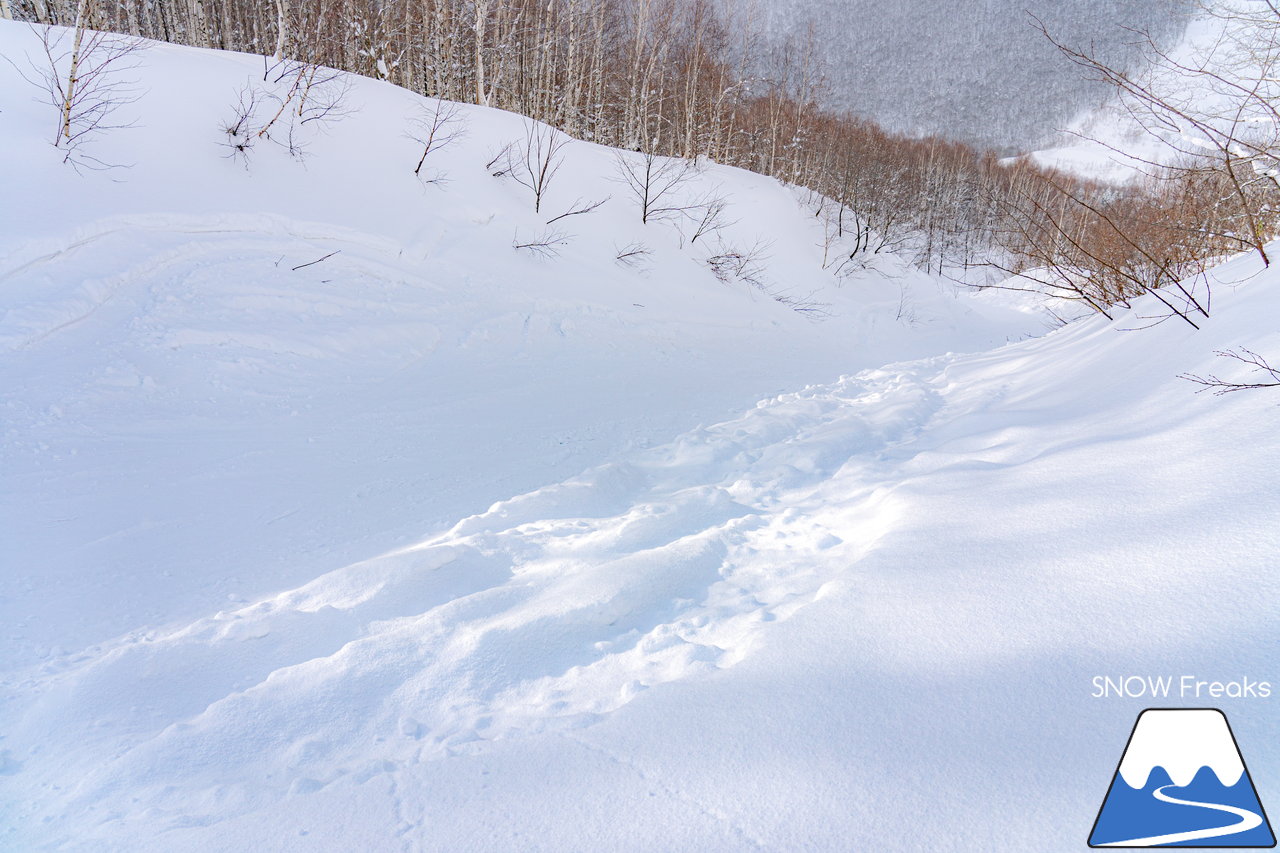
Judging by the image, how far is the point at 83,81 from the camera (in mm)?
6840

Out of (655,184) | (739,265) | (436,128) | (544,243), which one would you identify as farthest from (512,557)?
(655,184)

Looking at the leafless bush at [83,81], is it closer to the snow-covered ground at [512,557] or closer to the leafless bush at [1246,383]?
the snow-covered ground at [512,557]

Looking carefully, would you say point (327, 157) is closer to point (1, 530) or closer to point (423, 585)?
point (1, 530)

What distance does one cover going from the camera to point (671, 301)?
36.7 feet

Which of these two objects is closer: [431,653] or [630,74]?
[431,653]

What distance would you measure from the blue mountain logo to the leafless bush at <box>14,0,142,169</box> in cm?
867

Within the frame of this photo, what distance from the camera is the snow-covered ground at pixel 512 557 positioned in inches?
61.9

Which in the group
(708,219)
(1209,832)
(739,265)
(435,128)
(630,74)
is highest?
(630,74)

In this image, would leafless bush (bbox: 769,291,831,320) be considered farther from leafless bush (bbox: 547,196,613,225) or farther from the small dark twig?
the small dark twig

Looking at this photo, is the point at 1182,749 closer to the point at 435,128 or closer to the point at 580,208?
the point at 435,128

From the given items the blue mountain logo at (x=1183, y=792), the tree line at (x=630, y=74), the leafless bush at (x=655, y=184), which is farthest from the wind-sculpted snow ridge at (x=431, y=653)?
the leafless bush at (x=655, y=184)

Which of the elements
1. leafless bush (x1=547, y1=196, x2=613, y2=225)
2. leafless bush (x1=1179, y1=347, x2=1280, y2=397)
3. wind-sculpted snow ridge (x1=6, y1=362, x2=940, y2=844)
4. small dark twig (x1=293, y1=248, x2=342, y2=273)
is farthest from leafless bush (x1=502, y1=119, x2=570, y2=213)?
leafless bush (x1=1179, y1=347, x2=1280, y2=397)

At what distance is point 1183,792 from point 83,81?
1011 cm

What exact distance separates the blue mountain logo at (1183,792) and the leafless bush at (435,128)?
1024 cm
